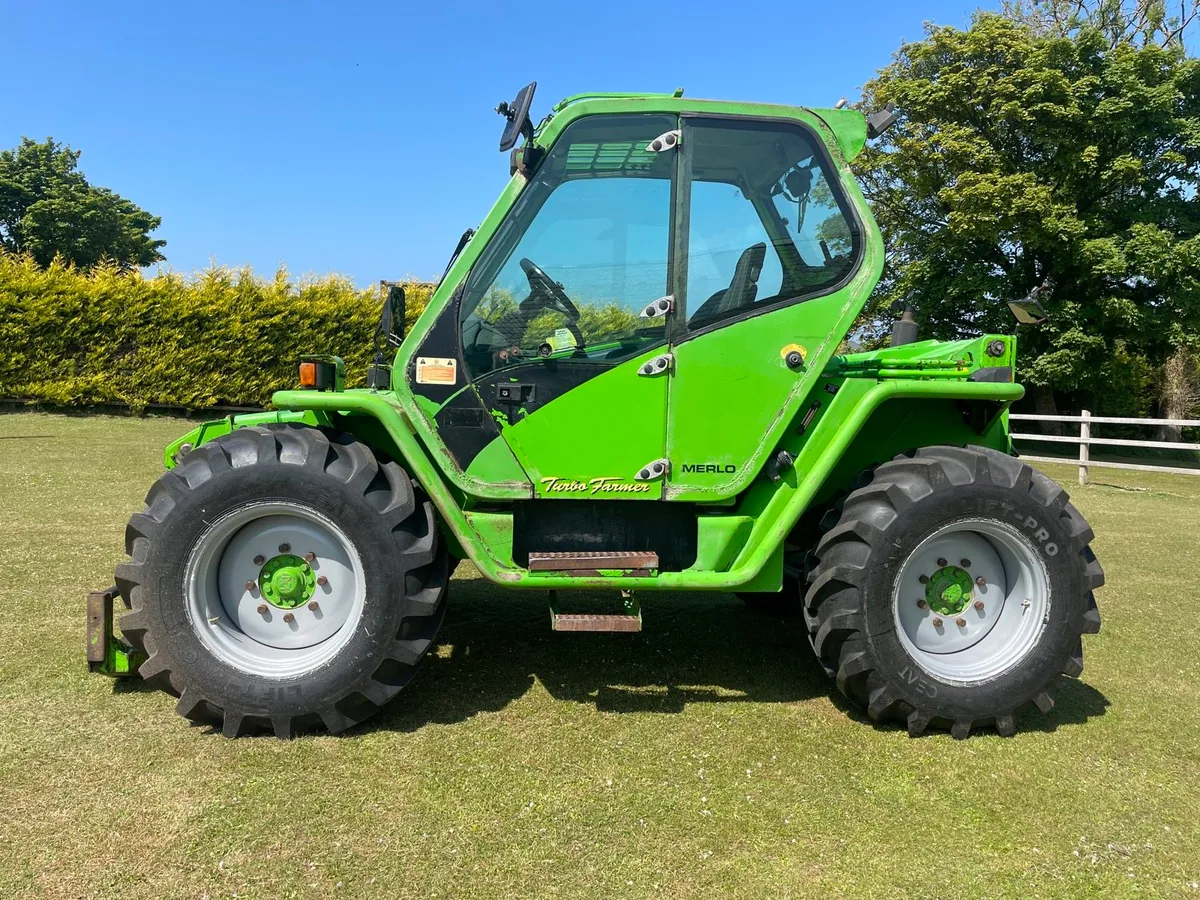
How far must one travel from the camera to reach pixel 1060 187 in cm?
1800

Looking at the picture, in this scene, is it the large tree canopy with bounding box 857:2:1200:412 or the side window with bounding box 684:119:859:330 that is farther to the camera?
the large tree canopy with bounding box 857:2:1200:412

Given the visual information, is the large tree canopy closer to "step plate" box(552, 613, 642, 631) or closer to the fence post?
the fence post

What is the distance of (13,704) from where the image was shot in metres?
3.27

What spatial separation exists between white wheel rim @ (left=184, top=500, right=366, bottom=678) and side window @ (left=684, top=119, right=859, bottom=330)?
5.99 ft

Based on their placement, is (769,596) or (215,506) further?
(769,596)

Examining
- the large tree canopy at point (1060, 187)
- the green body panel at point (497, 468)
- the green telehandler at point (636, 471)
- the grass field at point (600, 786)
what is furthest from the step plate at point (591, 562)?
the large tree canopy at point (1060, 187)

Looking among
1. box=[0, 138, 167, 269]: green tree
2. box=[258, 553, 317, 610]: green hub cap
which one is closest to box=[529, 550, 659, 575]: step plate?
box=[258, 553, 317, 610]: green hub cap

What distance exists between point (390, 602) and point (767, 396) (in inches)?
71.2

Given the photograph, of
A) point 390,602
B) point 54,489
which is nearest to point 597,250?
point 390,602

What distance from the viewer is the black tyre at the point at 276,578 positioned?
3.10 m

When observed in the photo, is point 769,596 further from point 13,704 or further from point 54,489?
point 54,489

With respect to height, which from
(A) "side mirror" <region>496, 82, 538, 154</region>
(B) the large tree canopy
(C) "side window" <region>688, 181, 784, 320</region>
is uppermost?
(B) the large tree canopy

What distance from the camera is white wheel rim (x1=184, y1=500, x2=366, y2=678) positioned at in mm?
3191

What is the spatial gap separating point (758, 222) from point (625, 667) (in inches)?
88.5
